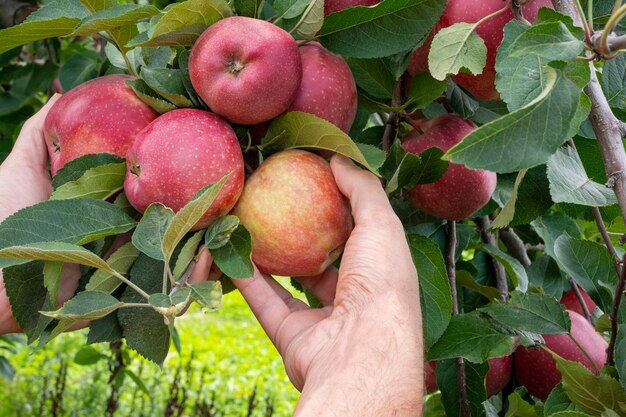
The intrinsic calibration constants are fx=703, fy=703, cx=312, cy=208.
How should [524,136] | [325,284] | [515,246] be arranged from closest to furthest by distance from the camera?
[524,136] < [325,284] < [515,246]

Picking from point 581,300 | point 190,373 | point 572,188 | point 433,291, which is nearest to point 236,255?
point 433,291

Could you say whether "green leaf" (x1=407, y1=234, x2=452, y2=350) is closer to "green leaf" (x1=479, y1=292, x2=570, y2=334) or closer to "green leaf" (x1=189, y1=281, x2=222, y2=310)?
"green leaf" (x1=479, y1=292, x2=570, y2=334)

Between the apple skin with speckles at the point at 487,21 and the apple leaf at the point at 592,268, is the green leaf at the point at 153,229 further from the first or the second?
the apple leaf at the point at 592,268

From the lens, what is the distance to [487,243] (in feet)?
4.47

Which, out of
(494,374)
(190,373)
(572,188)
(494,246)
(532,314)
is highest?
(572,188)

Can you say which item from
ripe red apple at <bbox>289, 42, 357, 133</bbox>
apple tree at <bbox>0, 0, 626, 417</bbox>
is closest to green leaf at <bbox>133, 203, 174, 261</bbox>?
apple tree at <bbox>0, 0, 626, 417</bbox>

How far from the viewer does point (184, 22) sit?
85 cm

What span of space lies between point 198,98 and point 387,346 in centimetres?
40

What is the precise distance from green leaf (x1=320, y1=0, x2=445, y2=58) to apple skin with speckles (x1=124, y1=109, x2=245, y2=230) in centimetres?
21

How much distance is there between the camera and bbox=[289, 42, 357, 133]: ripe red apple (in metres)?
0.90

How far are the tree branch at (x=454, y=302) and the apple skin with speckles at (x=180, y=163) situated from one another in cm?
43

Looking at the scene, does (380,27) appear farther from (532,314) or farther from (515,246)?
(515,246)

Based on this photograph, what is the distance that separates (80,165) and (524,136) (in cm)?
53

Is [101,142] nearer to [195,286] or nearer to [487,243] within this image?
[195,286]
